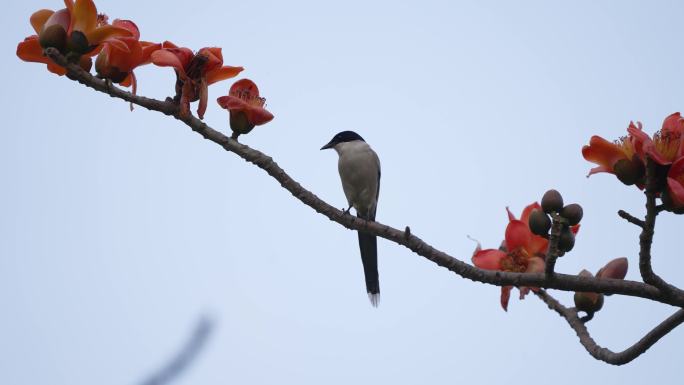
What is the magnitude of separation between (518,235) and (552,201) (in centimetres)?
22

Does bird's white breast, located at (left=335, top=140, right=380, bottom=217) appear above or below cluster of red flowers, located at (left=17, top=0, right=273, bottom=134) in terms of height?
above

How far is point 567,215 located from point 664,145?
0.33 metres

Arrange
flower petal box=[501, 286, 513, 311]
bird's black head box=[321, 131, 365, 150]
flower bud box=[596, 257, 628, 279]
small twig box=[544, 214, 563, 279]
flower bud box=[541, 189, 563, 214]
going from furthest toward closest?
bird's black head box=[321, 131, 365, 150] → flower petal box=[501, 286, 513, 311] → flower bud box=[596, 257, 628, 279] → flower bud box=[541, 189, 563, 214] → small twig box=[544, 214, 563, 279]

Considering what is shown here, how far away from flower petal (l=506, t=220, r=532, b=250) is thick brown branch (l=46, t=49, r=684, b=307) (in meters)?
0.24

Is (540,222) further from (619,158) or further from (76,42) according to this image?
(76,42)

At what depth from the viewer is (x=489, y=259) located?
2.32m

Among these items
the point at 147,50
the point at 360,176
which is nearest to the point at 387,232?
the point at 147,50

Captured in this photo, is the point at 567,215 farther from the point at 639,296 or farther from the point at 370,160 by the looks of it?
the point at 370,160

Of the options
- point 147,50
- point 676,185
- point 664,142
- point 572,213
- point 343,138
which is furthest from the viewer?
point 343,138

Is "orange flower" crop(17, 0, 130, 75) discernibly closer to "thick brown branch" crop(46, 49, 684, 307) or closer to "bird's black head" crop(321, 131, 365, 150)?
"thick brown branch" crop(46, 49, 684, 307)

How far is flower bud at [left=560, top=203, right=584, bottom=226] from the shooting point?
2.15 m

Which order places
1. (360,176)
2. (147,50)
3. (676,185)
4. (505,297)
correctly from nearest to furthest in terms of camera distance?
(676,185), (147,50), (505,297), (360,176)

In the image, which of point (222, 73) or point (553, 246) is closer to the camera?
point (553, 246)

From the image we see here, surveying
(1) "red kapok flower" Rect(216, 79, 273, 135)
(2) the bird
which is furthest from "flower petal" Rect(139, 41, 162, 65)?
(2) the bird
